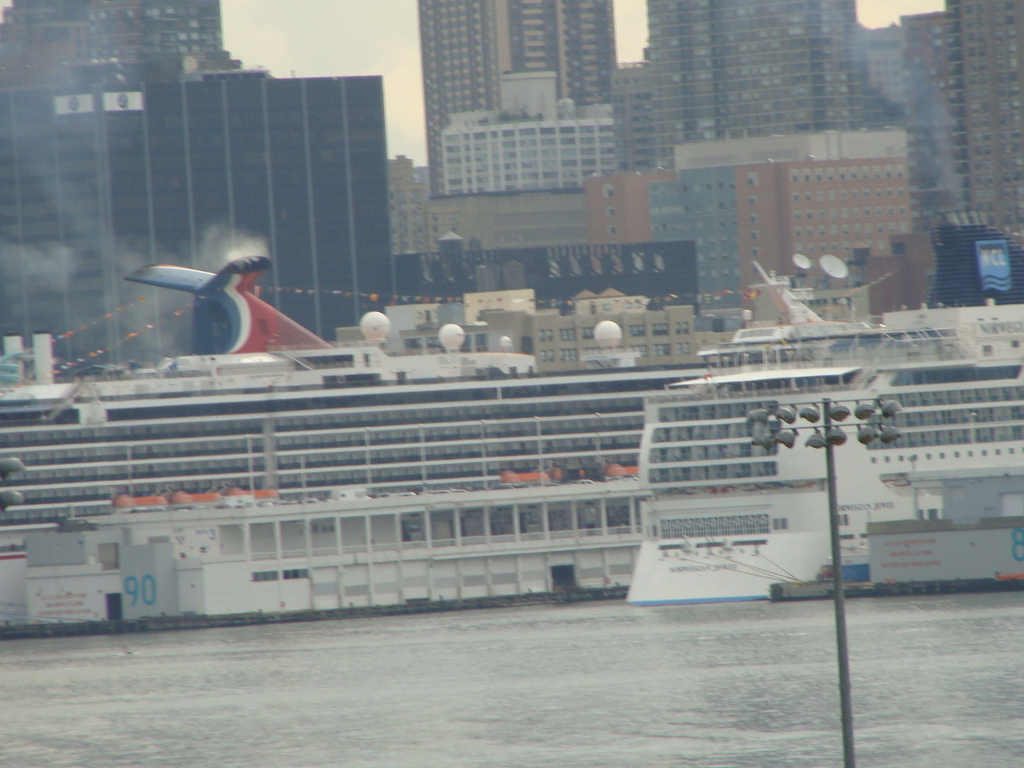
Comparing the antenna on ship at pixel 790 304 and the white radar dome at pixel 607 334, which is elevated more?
the antenna on ship at pixel 790 304

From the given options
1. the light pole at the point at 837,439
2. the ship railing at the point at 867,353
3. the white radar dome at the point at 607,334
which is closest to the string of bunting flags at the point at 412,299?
the white radar dome at the point at 607,334

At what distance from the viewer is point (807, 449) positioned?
2311 inches

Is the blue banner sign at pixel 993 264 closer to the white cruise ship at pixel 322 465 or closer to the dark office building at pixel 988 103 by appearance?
the white cruise ship at pixel 322 465

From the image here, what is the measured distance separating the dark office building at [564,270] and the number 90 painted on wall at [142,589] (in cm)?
6854

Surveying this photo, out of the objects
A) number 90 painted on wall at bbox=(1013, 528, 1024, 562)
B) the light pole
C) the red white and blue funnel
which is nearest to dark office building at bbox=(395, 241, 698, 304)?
the red white and blue funnel

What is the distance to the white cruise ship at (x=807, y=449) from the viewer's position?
5850cm

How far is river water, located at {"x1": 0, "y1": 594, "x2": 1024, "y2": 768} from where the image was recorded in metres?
37.7

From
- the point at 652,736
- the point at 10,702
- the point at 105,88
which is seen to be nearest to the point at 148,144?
the point at 105,88

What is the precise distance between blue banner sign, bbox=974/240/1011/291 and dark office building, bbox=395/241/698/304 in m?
66.6

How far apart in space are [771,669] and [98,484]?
3075 centimetres

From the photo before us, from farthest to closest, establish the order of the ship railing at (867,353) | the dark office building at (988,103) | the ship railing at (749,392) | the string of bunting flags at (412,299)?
the string of bunting flags at (412,299) → the dark office building at (988,103) → the ship railing at (867,353) → the ship railing at (749,392)

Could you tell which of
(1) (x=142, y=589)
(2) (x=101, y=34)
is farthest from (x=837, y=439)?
(2) (x=101, y=34)

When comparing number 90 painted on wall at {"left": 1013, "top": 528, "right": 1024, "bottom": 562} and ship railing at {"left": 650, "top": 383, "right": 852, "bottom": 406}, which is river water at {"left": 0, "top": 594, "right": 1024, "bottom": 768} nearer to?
number 90 painted on wall at {"left": 1013, "top": 528, "right": 1024, "bottom": 562}

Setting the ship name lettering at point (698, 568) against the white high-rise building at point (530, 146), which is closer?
the ship name lettering at point (698, 568)
